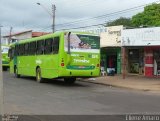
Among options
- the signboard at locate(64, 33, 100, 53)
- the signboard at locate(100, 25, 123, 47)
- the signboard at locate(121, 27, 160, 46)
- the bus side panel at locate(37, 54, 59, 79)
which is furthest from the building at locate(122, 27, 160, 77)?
the bus side panel at locate(37, 54, 59, 79)

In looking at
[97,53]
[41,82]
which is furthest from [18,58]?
[97,53]

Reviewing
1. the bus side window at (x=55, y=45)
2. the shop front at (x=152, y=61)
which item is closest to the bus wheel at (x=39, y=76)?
the bus side window at (x=55, y=45)

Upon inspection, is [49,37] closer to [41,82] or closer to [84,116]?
[41,82]

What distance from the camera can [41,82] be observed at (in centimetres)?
2666

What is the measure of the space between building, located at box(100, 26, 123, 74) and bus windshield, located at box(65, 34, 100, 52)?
1012 centimetres

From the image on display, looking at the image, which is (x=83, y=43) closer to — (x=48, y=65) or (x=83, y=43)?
(x=83, y=43)

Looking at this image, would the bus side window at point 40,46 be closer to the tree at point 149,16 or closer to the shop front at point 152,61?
the shop front at point 152,61

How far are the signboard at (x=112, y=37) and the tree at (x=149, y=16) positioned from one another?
23775 millimetres

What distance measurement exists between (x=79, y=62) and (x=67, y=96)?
530 centimetres

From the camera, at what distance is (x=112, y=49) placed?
36562 mm

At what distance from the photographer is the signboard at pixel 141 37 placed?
29.1m

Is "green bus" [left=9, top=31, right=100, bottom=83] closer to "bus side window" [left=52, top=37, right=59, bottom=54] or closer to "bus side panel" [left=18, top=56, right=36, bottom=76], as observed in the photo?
"bus side window" [left=52, top=37, right=59, bottom=54]

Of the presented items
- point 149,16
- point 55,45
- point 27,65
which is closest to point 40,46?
point 55,45

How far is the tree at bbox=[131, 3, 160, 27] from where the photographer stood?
60.2 metres
